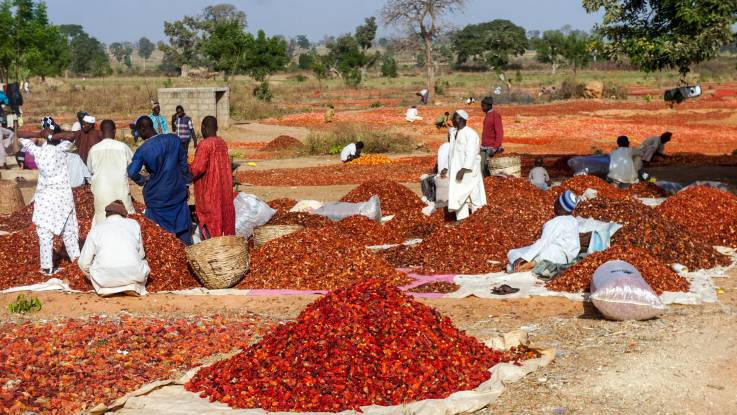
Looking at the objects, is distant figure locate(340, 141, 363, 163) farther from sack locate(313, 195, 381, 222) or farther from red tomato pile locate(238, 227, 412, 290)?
red tomato pile locate(238, 227, 412, 290)

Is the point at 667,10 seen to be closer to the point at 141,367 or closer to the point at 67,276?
the point at 67,276

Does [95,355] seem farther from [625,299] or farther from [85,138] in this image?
[85,138]

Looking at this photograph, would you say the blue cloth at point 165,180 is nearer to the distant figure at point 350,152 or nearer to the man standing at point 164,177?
the man standing at point 164,177

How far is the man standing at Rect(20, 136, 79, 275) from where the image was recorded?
29.5 ft

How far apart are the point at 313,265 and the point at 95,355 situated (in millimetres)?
2726

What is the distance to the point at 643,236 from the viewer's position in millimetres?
8914

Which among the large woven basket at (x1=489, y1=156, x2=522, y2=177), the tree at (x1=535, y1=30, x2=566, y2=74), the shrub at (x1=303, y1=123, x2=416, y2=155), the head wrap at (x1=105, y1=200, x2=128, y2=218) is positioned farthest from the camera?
the tree at (x1=535, y1=30, x2=566, y2=74)

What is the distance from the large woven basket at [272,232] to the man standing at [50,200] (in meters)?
1.98

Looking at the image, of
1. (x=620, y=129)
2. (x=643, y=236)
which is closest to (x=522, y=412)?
(x=643, y=236)

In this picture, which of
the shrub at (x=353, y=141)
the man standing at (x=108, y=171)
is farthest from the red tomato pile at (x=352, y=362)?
the shrub at (x=353, y=141)

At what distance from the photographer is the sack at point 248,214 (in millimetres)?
10773

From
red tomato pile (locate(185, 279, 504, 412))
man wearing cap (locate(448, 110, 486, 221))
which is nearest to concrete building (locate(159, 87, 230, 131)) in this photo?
man wearing cap (locate(448, 110, 486, 221))

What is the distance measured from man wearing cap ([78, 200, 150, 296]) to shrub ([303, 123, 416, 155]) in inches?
509

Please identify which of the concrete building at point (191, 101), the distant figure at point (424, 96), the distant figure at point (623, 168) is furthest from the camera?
the distant figure at point (424, 96)
